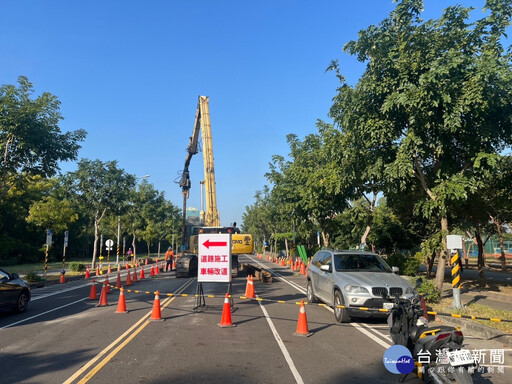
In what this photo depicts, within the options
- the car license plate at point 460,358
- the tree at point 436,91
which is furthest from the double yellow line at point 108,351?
the tree at point 436,91

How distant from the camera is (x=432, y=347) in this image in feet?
15.2

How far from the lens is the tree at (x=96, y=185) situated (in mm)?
28219

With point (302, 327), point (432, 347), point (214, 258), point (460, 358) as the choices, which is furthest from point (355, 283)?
point (460, 358)

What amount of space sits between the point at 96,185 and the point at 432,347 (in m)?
27.8

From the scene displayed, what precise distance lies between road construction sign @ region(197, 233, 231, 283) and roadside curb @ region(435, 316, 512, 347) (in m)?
5.93

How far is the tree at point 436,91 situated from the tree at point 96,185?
21.2m

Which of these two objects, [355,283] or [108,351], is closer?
[108,351]

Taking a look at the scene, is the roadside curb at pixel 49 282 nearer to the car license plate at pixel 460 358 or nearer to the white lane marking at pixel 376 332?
the white lane marking at pixel 376 332

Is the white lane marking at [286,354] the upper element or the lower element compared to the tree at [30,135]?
lower

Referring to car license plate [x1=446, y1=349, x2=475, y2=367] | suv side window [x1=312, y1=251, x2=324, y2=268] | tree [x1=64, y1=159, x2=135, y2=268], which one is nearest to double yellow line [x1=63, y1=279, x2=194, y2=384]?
car license plate [x1=446, y1=349, x2=475, y2=367]

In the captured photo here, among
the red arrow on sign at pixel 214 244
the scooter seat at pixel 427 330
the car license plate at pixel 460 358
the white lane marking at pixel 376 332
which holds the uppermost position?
the red arrow on sign at pixel 214 244

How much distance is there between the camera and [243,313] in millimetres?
10953

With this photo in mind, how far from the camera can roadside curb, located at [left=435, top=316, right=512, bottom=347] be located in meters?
7.83

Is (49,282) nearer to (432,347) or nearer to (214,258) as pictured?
(214,258)
